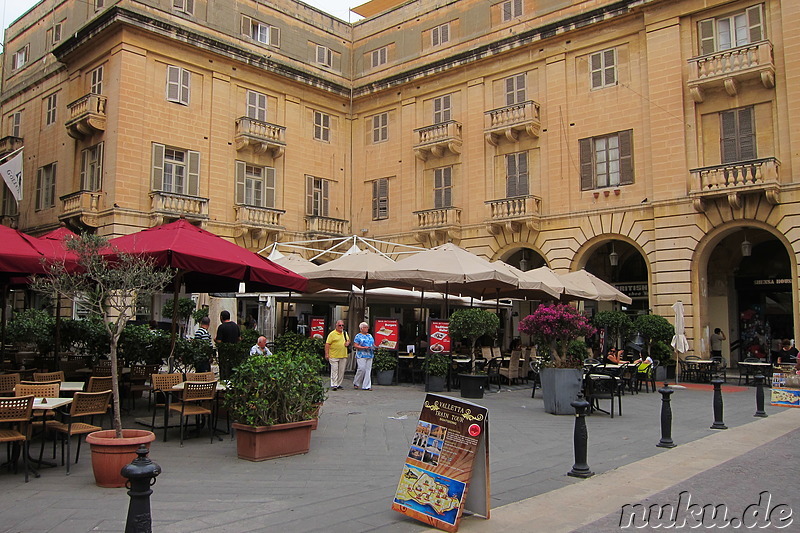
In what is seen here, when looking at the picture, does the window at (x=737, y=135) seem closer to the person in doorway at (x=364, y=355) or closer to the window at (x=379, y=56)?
the person in doorway at (x=364, y=355)

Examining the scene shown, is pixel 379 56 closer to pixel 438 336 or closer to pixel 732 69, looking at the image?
pixel 732 69

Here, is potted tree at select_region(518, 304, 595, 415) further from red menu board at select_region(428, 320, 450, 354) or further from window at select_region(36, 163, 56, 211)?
window at select_region(36, 163, 56, 211)

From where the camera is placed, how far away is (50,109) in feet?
95.7

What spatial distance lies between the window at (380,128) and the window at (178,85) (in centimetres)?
875

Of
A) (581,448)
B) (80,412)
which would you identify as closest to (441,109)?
(581,448)

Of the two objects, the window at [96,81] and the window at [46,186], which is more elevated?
the window at [96,81]

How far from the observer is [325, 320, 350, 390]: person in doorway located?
14.8m

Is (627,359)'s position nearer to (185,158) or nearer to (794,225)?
(794,225)

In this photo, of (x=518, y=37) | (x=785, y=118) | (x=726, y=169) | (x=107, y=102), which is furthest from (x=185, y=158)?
(x=785, y=118)

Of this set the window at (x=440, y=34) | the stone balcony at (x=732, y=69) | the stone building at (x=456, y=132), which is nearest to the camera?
the stone balcony at (x=732, y=69)

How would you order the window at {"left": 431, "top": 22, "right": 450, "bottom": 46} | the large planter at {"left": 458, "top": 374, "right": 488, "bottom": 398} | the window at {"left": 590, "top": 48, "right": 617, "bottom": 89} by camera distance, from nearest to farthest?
the large planter at {"left": 458, "top": 374, "right": 488, "bottom": 398}, the window at {"left": 590, "top": 48, "right": 617, "bottom": 89}, the window at {"left": 431, "top": 22, "right": 450, "bottom": 46}

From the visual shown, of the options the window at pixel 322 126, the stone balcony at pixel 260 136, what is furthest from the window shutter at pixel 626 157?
the stone balcony at pixel 260 136

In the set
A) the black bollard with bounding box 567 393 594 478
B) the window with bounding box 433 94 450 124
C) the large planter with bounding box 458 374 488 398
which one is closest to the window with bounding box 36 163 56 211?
the window with bounding box 433 94 450 124

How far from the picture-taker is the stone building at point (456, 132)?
69.0ft
